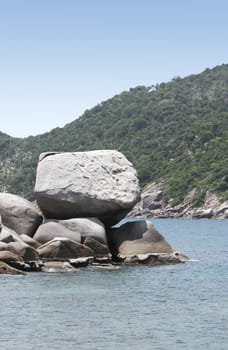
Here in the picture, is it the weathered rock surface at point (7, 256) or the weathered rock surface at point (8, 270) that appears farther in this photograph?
the weathered rock surface at point (7, 256)

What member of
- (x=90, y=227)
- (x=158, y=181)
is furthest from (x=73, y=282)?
(x=158, y=181)

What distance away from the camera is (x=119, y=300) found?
30.3 m

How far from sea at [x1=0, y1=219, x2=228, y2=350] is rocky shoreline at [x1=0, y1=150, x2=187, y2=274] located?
1537mm

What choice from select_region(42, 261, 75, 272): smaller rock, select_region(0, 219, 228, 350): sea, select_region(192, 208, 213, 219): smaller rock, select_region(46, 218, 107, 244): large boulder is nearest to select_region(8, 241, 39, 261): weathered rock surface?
select_region(42, 261, 75, 272): smaller rock

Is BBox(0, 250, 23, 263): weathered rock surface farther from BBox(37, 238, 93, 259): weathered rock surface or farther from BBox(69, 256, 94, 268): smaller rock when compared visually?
BBox(69, 256, 94, 268): smaller rock

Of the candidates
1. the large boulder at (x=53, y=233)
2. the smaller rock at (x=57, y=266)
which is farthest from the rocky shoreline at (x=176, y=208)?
the smaller rock at (x=57, y=266)

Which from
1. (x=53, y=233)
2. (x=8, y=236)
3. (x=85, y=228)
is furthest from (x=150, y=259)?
(x=8, y=236)

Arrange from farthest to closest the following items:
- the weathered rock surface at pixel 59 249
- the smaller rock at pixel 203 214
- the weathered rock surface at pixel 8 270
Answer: the smaller rock at pixel 203 214, the weathered rock surface at pixel 59 249, the weathered rock surface at pixel 8 270

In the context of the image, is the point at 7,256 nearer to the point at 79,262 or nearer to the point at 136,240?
the point at 79,262

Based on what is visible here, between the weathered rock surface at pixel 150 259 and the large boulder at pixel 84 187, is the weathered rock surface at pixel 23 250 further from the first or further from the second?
the weathered rock surface at pixel 150 259

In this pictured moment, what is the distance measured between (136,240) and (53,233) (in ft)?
13.9

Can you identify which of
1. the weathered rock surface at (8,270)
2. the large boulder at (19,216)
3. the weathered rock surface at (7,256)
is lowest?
the weathered rock surface at (8,270)

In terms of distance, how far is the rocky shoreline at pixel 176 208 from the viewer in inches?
5246

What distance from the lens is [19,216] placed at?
135ft
